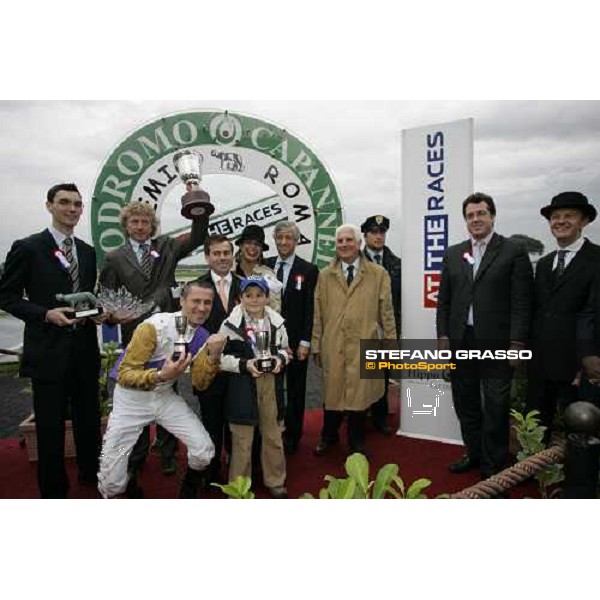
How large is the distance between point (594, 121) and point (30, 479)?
270 cm

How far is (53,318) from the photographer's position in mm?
1940

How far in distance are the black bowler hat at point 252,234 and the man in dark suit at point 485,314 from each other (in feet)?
2.89

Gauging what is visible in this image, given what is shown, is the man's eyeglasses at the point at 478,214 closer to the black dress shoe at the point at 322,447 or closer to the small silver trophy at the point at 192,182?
the small silver trophy at the point at 192,182

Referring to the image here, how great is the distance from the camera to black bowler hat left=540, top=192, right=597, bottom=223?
185 centimetres

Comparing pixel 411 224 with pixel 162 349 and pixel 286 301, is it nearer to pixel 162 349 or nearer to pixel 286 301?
pixel 286 301

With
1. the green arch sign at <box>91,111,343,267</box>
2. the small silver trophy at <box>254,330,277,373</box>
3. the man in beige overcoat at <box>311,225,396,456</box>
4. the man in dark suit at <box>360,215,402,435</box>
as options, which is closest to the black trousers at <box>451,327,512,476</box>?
the man in beige overcoat at <box>311,225,396,456</box>

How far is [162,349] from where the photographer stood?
6.56ft

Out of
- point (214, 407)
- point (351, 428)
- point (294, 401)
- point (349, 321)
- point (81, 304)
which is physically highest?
point (81, 304)

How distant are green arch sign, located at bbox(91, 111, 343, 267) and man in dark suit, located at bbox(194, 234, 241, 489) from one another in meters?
0.15

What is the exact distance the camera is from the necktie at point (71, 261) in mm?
1992

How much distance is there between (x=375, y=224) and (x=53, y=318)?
1.71m

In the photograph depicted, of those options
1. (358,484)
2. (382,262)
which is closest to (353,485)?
(358,484)

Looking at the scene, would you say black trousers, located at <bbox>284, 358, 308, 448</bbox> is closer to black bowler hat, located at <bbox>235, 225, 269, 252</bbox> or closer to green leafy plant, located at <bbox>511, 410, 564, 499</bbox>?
black bowler hat, located at <bbox>235, 225, 269, 252</bbox>

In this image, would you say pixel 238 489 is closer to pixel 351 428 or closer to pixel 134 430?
pixel 134 430
